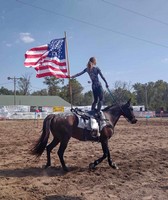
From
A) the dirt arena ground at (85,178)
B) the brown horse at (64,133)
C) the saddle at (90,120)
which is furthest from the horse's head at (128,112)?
the dirt arena ground at (85,178)

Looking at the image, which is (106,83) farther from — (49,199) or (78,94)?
(78,94)

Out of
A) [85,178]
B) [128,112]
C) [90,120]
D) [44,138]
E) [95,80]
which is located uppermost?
[95,80]

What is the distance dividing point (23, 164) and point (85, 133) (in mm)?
2295

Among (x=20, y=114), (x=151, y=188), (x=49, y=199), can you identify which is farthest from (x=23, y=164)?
(x=20, y=114)

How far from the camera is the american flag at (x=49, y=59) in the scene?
9836 millimetres

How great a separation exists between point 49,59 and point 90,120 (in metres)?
3.85

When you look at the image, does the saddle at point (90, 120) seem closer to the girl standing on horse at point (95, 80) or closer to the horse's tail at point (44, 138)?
the girl standing on horse at point (95, 80)

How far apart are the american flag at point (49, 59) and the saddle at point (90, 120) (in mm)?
2827

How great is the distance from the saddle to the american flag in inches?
111

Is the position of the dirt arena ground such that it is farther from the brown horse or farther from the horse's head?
the horse's head

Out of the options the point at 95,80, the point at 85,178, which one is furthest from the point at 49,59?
the point at 85,178

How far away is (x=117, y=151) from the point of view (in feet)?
31.8

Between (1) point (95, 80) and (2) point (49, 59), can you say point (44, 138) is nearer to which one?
(1) point (95, 80)

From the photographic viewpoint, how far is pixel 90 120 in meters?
7.29
